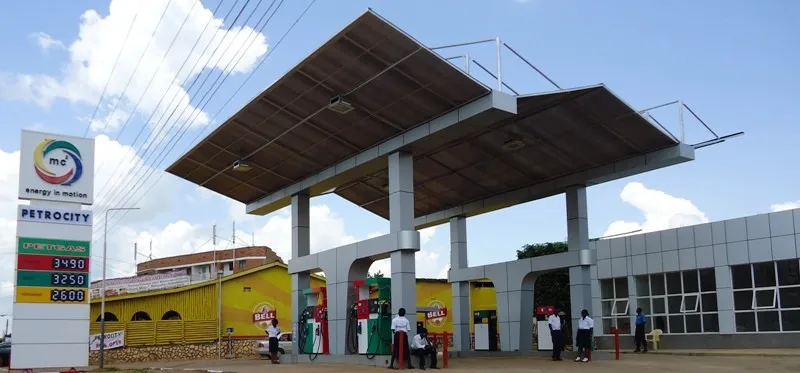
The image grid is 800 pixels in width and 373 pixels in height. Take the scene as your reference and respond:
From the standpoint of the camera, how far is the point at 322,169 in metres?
26.4

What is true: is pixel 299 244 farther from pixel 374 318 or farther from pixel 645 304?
pixel 645 304

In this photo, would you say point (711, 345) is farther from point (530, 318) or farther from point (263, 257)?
point (263, 257)

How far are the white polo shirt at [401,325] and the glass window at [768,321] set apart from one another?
15.2 meters

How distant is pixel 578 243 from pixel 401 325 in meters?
8.16

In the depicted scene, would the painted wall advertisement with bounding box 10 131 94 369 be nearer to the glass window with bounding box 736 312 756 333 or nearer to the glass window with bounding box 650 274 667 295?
the glass window with bounding box 736 312 756 333

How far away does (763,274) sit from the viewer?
95.2 ft

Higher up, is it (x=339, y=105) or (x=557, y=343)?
(x=339, y=105)

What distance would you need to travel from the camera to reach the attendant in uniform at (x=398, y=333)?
19991 mm

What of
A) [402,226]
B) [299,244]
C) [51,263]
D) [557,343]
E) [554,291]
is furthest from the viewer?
[554,291]

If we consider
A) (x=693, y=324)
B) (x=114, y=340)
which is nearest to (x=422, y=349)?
(x=693, y=324)

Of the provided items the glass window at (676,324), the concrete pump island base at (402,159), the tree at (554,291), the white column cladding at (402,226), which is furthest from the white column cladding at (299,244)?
the tree at (554,291)

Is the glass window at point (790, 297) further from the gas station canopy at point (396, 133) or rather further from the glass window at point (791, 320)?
the gas station canopy at point (396, 133)

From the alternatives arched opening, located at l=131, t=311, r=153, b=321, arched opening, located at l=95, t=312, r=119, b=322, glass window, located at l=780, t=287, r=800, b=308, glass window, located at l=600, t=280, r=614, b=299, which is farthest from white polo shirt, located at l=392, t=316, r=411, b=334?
arched opening, located at l=95, t=312, r=119, b=322

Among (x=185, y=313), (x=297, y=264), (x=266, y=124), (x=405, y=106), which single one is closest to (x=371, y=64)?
(x=405, y=106)
